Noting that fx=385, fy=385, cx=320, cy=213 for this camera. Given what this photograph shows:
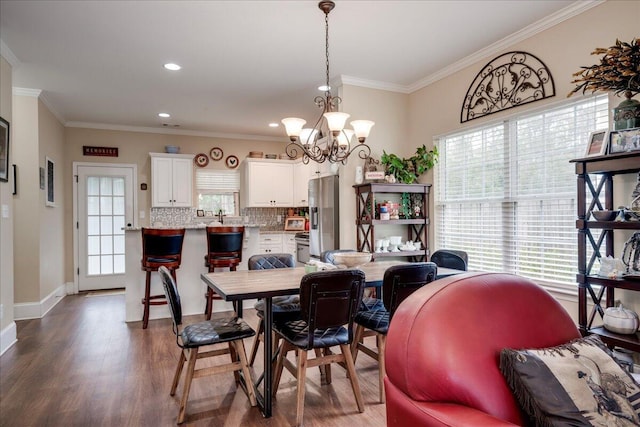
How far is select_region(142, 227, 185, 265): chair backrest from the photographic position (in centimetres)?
425

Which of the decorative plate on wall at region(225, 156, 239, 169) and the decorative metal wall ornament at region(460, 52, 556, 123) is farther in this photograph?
the decorative plate on wall at region(225, 156, 239, 169)

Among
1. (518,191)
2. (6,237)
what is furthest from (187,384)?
(518,191)

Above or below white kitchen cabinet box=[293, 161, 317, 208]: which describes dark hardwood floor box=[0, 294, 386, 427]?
below

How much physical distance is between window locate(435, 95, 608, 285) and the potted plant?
20.3 inches

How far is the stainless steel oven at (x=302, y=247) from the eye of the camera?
6.38 m

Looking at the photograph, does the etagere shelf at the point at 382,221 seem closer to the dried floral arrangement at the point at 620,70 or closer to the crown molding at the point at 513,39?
the crown molding at the point at 513,39

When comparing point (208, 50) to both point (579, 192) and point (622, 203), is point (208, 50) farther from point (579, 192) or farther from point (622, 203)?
point (622, 203)

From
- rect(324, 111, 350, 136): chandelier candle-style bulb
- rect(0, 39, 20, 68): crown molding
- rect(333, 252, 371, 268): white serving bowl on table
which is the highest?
rect(0, 39, 20, 68): crown molding

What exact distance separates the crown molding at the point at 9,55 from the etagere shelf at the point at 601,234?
16.2ft

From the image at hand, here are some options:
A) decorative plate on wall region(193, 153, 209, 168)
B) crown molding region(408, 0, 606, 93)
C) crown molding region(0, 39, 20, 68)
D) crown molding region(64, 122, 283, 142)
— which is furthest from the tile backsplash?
crown molding region(408, 0, 606, 93)

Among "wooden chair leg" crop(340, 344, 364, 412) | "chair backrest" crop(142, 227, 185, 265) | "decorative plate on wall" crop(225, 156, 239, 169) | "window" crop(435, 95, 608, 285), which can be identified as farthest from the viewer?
"decorative plate on wall" crop(225, 156, 239, 169)

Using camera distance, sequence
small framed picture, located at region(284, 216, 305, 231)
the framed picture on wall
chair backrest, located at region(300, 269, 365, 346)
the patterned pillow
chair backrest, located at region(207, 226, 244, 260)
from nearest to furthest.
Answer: the patterned pillow, chair backrest, located at region(300, 269, 365, 346), chair backrest, located at region(207, 226, 244, 260), the framed picture on wall, small framed picture, located at region(284, 216, 305, 231)

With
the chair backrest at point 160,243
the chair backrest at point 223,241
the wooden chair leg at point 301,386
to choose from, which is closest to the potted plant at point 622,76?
the wooden chair leg at point 301,386

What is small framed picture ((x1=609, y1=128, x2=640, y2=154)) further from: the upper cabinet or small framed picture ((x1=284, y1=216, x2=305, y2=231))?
the upper cabinet
